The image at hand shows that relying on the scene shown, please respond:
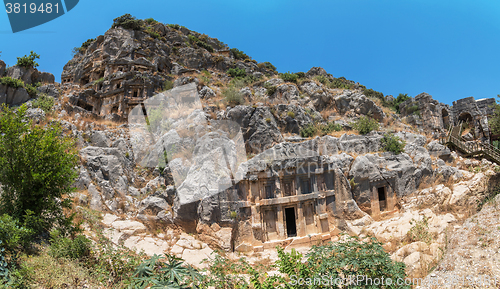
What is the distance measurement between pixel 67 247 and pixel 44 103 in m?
16.3

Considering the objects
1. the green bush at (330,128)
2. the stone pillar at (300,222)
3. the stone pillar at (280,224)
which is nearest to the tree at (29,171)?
the stone pillar at (280,224)

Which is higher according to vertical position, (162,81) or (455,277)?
(162,81)

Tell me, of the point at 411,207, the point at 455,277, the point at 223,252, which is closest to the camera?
the point at 455,277

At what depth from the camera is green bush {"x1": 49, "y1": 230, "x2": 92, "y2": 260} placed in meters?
7.60

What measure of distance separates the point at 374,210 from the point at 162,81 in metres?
24.5

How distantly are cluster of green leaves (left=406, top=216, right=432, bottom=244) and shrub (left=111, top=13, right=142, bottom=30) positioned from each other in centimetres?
3896

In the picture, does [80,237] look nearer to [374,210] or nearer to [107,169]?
[107,169]

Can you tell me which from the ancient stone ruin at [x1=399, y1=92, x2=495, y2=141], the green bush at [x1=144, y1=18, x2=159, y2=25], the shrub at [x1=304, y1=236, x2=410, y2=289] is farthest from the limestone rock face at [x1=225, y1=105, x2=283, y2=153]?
the green bush at [x1=144, y1=18, x2=159, y2=25]

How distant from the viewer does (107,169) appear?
48.1 ft

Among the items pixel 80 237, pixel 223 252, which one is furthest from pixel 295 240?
pixel 80 237

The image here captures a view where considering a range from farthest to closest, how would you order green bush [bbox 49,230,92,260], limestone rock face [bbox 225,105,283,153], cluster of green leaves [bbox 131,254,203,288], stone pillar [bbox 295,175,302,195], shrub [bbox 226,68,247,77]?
shrub [bbox 226,68,247,77]
limestone rock face [bbox 225,105,283,153]
stone pillar [bbox 295,175,302,195]
green bush [bbox 49,230,92,260]
cluster of green leaves [bbox 131,254,203,288]

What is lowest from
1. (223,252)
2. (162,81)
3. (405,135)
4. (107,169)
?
(223,252)

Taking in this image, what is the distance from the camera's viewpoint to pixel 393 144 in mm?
16484

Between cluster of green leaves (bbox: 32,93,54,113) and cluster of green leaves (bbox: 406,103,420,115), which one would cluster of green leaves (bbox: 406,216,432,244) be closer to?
cluster of green leaves (bbox: 406,103,420,115)
